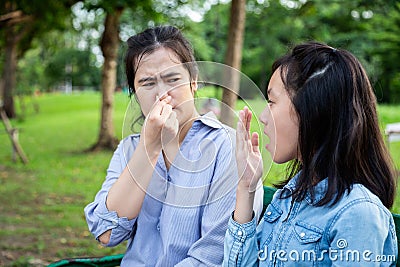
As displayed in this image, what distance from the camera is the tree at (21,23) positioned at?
11258 millimetres

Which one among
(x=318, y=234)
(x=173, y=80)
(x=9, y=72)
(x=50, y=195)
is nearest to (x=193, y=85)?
(x=173, y=80)

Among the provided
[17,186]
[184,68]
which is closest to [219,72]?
[184,68]

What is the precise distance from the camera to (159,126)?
1.58 meters

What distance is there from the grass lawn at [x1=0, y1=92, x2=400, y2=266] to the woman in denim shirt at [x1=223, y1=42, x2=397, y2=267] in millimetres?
85

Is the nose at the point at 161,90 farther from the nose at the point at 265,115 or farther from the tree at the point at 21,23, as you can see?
the tree at the point at 21,23

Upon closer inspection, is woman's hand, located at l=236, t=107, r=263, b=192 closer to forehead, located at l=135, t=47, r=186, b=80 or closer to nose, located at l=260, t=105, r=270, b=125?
nose, located at l=260, t=105, r=270, b=125

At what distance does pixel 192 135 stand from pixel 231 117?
23 cm

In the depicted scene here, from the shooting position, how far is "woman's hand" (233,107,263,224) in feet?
4.86

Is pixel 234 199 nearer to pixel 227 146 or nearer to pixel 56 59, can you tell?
pixel 227 146

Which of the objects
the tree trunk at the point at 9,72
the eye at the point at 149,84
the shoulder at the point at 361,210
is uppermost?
the eye at the point at 149,84

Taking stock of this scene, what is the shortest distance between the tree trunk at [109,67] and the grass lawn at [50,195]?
0.55m

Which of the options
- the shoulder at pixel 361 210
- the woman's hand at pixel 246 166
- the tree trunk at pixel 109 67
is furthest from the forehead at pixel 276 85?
the tree trunk at pixel 109 67

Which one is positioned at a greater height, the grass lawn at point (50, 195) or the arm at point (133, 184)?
the arm at point (133, 184)

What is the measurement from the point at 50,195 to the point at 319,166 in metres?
6.27
